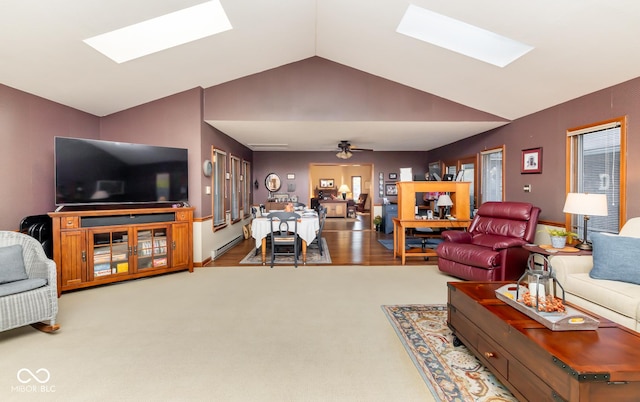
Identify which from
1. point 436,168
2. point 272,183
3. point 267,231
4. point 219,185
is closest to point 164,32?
point 219,185

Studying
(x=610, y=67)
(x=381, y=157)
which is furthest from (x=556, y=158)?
(x=381, y=157)

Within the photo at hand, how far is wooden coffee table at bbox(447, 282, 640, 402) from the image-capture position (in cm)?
128

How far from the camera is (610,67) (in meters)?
3.05

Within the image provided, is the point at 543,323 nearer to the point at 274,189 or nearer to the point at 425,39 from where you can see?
the point at 425,39

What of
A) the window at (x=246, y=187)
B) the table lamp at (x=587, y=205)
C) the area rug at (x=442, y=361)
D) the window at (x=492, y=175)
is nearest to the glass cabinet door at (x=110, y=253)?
the area rug at (x=442, y=361)

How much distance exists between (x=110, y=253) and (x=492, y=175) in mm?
6521

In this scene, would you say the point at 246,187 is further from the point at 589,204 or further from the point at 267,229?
the point at 589,204

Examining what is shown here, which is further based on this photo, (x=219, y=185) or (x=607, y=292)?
(x=219, y=185)

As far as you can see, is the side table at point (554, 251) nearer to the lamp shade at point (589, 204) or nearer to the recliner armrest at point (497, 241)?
the recliner armrest at point (497, 241)

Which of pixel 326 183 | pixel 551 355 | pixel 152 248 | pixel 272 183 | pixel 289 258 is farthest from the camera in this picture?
pixel 326 183

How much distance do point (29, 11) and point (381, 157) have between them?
807 centimetres

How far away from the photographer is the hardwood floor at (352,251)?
16.5ft

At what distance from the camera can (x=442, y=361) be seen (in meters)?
2.13

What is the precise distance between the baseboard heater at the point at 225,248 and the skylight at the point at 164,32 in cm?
323
